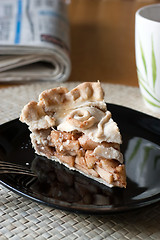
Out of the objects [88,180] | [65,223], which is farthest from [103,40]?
[65,223]

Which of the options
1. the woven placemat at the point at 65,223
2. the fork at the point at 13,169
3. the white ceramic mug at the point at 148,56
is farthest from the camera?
the white ceramic mug at the point at 148,56

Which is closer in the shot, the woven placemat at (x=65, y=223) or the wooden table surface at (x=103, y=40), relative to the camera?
the woven placemat at (x=65, y=223)

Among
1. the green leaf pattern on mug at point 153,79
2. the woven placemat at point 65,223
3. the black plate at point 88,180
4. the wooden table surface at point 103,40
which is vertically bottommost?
the wooden table surface at point 103,40

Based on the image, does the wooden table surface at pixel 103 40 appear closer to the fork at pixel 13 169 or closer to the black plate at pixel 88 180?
the black plate at pixel 88 180

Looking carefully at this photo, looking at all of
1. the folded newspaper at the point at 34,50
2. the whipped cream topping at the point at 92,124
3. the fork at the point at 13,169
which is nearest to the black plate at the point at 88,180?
the fork at the point at 13,169

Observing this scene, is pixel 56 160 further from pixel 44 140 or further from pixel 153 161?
pixel 153 161
